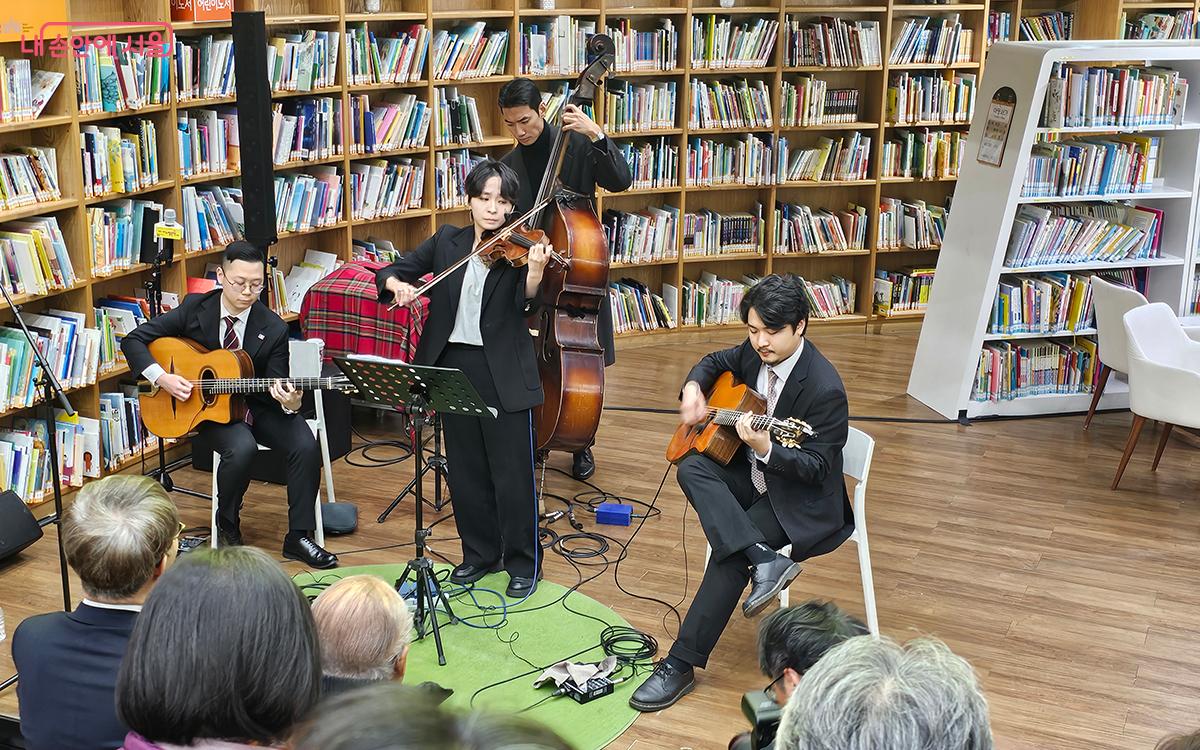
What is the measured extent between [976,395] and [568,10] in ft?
10.5

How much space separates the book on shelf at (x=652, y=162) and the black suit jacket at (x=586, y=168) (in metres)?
2.02

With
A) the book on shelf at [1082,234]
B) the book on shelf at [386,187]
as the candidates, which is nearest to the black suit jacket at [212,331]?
the book on shelf at [386,187]

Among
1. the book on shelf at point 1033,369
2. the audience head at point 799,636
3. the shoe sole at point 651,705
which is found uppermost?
the audience head at point 799,636

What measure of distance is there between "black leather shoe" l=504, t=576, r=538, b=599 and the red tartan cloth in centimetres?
153

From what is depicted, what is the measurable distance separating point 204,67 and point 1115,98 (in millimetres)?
4565

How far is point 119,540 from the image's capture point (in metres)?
2.48

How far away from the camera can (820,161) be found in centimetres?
A: 812

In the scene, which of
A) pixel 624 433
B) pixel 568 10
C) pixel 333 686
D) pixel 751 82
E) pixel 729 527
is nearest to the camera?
pixel 333 686

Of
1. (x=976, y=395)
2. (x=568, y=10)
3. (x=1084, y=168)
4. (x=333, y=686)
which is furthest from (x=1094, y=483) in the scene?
(x=333, y=686)

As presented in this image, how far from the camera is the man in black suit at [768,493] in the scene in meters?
3.96

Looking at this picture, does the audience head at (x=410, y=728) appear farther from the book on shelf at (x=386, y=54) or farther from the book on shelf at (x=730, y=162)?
the book on shelf at (x=730, y=162)

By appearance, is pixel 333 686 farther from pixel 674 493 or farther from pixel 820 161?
pixel 820 161

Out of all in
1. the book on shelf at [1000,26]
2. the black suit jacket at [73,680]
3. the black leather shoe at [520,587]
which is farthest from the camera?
the book on shelf at [1000,26]

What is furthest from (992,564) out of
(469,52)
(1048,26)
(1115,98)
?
(1048,26)
